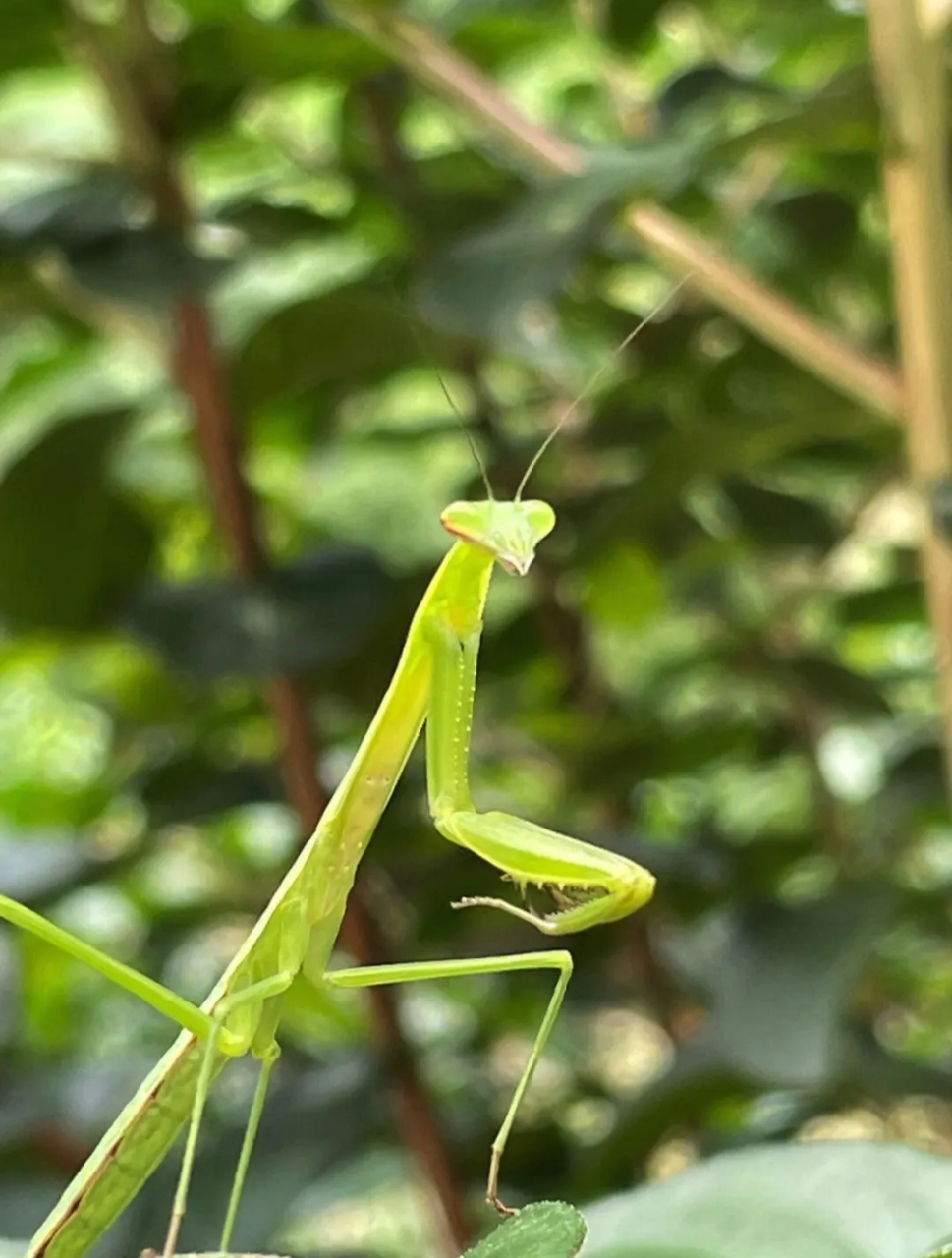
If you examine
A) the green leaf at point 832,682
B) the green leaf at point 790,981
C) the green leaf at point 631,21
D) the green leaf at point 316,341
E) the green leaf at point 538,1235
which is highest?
the green leaf at point 631,21

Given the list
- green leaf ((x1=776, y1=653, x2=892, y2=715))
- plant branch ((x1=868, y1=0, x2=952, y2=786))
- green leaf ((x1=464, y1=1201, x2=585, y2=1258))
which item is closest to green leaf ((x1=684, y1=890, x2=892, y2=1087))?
plant branch ((x1=868, y1=0, x2=952, y2=786))

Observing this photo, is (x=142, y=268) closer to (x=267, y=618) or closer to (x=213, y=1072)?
(x=267, y=618)

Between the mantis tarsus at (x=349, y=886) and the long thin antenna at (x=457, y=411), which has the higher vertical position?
the long thin antenna at (x=457, y=411)

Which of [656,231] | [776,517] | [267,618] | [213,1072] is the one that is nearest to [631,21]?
[656,231]

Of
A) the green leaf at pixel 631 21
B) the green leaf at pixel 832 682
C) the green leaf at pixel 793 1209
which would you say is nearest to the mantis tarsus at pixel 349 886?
the green leaf at pixel 793 1209

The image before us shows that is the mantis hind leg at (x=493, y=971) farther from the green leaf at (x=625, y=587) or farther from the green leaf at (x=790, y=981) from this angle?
the green leaf at (x=625, y=587)

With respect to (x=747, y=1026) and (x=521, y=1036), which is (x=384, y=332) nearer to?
(x=747, y=1026)

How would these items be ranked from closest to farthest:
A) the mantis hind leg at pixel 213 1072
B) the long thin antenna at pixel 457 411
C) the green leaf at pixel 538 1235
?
the green leaf at pixel 538 1235 < the mantis hind leg at pixel 213 1072 < the long thin antenna at pixel 457 411

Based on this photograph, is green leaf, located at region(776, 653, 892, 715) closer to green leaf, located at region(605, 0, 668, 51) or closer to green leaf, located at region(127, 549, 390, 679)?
green leaf, located at region(127, 549, 390, 679)
